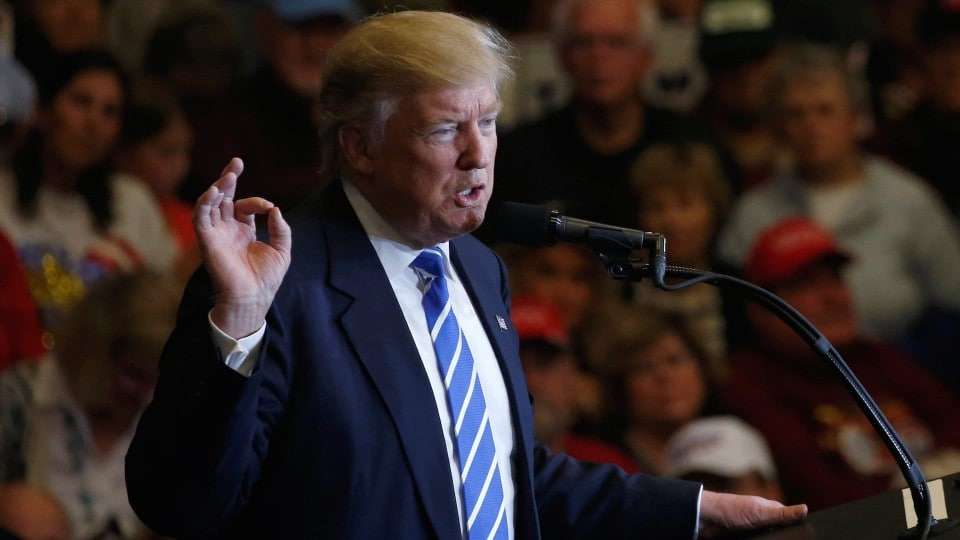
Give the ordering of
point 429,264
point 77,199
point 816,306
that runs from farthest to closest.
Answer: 1. point 816,306
2. point 77,199
3. point 429,264

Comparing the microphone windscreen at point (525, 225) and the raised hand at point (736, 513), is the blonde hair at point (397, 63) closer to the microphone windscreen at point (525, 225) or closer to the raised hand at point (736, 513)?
the microphone windscreen at point (525, 225)

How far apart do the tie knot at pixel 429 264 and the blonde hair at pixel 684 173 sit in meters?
2.54

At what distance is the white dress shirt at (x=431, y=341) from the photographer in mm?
2029

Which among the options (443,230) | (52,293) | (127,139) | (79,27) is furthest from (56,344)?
(443,230)

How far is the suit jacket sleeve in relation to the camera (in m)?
1.77

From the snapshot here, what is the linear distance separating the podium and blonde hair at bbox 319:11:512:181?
71 cm

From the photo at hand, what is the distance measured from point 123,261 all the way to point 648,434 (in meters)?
1.56

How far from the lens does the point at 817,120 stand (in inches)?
191

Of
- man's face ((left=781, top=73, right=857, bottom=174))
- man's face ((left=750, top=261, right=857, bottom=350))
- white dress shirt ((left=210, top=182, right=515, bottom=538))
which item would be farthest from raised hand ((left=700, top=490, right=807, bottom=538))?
man's face ((left=781, top=73, right=857, bottom=174))

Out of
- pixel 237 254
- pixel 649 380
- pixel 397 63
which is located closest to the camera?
pixel 237 254

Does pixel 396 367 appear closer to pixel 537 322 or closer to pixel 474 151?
pixel 474 151

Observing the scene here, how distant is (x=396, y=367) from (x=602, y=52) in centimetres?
297

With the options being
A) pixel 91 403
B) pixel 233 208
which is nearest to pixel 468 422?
pixel 233 208

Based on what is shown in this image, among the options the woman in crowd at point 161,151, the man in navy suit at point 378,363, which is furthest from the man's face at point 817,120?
the man in navy suit at point 378,363
